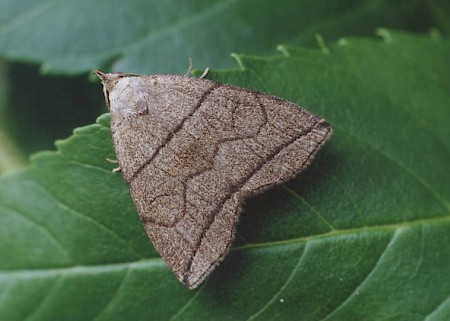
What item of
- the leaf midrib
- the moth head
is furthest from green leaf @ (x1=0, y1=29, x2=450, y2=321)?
the moth head

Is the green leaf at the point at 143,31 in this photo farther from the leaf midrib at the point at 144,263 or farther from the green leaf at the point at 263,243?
the leaf midrib at the point at 144,263

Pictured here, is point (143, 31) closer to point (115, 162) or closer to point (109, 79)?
point (109, 79)

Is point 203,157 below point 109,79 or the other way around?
below

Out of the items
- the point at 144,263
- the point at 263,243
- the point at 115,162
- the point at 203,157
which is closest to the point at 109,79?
the point at 115,162

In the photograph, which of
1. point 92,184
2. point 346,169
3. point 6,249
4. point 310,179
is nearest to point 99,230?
point 92,184

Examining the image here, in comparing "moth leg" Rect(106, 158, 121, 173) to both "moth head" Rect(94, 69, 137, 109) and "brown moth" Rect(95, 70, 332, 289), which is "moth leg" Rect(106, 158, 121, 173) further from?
"moth head" Rect(94, 69, 137, 109)

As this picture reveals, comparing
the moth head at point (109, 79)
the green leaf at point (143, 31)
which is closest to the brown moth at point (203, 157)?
the moth head at point (109, 79)

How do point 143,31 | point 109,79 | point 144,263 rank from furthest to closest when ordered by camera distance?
point 143,31
point 109,79
point 144,263

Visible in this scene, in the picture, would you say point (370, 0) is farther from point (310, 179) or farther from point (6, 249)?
point (6, 249)
